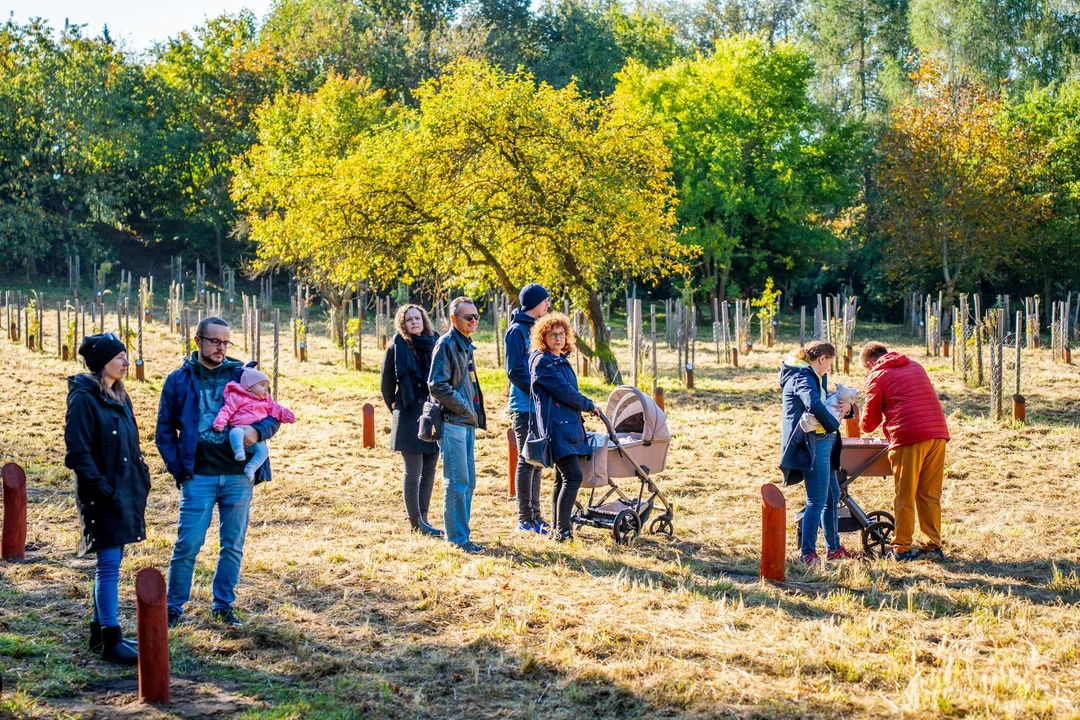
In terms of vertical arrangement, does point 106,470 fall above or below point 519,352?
below

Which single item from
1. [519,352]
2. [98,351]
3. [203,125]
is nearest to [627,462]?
[519,352]

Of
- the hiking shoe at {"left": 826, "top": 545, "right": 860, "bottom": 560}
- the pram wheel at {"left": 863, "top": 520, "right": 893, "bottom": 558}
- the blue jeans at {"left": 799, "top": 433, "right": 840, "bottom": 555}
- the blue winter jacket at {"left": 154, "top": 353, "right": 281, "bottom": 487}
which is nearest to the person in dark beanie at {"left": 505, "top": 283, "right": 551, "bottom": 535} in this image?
the blue jeans at {"left": 799, "top": 433, "right": 840, "bottom": 555}

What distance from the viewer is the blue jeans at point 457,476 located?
752 centimetres

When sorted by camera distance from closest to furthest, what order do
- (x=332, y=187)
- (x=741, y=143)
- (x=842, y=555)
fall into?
(x=842, y=555)
(x=332, y=187)
(x=741, y=143)

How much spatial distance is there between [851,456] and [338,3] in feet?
134

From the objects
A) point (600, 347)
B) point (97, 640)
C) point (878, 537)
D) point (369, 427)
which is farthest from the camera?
point (600, 347)

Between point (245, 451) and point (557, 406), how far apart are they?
249 cm

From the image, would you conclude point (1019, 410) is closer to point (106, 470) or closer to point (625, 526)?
point (625, 526)

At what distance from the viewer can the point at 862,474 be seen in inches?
310

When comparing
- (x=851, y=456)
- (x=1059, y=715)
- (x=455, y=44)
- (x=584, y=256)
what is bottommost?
(x=1059, y=715)

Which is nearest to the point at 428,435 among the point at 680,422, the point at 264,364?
the point at 680,422

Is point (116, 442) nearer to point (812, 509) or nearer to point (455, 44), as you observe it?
point (812, 509)

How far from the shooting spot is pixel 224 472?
571 cm

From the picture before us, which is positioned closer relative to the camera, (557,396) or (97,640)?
(97,640)
